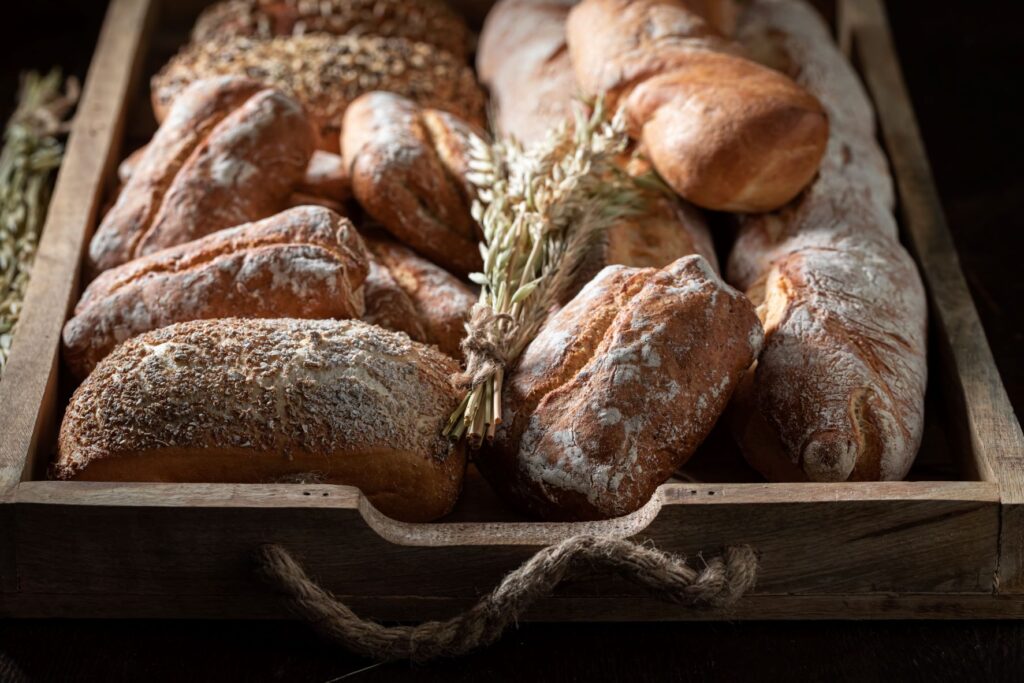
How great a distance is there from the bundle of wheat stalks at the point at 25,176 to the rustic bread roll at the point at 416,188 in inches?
23.6

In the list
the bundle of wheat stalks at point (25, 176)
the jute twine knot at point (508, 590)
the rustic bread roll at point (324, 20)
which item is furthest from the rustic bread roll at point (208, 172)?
the jute twine knot at point (508, 590)

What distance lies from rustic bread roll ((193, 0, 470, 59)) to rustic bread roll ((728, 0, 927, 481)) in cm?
91

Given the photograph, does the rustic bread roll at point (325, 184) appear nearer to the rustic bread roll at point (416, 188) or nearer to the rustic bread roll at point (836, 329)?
the rustic bread roll at point (416, 188)

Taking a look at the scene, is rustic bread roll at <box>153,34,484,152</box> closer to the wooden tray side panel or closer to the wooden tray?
the wooden tray

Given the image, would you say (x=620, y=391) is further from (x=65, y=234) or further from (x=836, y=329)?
(x=65, y=234)

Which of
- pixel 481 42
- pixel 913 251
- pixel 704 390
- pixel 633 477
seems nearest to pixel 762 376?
pixel 704 390

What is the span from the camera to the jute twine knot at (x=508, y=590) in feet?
4.74

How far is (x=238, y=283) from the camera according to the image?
69.7 inches

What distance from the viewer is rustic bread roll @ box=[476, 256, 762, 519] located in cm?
156

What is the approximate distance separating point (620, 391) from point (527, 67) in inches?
43.5

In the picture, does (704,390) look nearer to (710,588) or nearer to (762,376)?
(762,376)

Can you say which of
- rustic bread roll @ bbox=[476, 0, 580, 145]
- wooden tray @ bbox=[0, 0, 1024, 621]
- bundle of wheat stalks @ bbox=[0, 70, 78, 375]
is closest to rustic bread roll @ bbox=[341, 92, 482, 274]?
rustic bread roll @ bbox=[476, 0, 580, 145]

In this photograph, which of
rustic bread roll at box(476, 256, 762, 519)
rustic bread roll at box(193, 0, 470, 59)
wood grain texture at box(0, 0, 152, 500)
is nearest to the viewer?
rustic bread roll at box(476, 256, 762, 519)

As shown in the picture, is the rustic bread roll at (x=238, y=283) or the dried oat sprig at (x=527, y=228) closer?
the dried oat sprig at (x=527, y=228)
